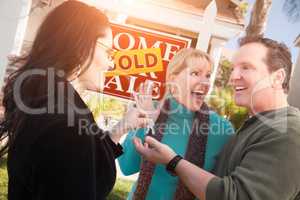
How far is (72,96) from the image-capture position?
940 millimetres

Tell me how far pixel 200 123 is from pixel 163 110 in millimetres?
195

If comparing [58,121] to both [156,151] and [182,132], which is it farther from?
[182,132]

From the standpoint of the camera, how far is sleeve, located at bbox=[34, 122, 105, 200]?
0.86 meters

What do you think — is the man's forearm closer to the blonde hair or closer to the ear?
the ear

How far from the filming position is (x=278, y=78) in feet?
4.88

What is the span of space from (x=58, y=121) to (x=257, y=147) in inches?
28.2

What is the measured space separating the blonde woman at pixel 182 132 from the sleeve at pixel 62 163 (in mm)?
929

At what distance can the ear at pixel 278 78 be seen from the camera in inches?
58.3

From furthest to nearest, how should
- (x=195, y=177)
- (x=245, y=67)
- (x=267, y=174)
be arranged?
(x=245, y=67)
(x=195, y=177)
(x=267, y=174)

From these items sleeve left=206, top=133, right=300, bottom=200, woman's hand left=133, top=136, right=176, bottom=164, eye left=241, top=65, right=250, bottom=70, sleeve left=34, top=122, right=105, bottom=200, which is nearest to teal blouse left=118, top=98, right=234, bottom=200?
woman's hand left=133, top=136, right=176, bottom=164

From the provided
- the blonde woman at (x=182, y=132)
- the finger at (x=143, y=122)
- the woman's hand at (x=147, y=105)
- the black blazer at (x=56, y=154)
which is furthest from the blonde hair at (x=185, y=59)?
the black blazer at (x=56, y=154)

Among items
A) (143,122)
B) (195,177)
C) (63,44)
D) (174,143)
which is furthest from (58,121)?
(174,143)

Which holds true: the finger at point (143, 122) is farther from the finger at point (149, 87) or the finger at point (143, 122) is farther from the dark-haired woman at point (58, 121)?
the dark-haired woman at point (58, 121)

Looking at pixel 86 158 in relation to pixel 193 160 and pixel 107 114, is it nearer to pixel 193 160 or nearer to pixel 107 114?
pixel 193 160
